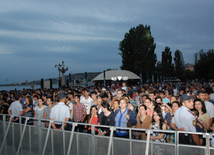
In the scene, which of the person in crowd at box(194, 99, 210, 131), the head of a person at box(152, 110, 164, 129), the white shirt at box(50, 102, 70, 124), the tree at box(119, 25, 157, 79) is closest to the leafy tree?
the tree at box(119, 25, 157, 79)

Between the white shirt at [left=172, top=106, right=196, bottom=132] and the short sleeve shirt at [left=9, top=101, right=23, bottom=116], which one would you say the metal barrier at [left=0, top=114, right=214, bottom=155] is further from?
the short sleeve shirt at [left=9, top=101, right=23, bottom=116]

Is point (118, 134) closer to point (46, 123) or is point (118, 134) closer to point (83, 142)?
point (83, 142)

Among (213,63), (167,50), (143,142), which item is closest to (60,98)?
(143,142)

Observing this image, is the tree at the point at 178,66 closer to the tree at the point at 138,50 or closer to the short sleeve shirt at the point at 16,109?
the tree at the point at 138,50

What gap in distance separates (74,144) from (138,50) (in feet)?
142

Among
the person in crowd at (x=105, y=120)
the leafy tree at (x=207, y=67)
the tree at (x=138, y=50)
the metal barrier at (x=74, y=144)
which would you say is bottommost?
the metal barrier at (x=74, y=144)

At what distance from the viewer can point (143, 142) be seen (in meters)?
3.51

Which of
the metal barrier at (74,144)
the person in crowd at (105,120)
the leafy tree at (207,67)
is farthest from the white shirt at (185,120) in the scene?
the leafy tree at (207,67)

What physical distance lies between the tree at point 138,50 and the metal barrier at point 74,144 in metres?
40.8

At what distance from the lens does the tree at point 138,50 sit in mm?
45188

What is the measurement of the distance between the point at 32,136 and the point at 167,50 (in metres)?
70.1

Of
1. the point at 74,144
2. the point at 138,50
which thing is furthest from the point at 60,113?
the point at 138,50

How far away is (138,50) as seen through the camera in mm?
45938

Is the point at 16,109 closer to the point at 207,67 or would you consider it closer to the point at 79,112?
the point at 79,112
